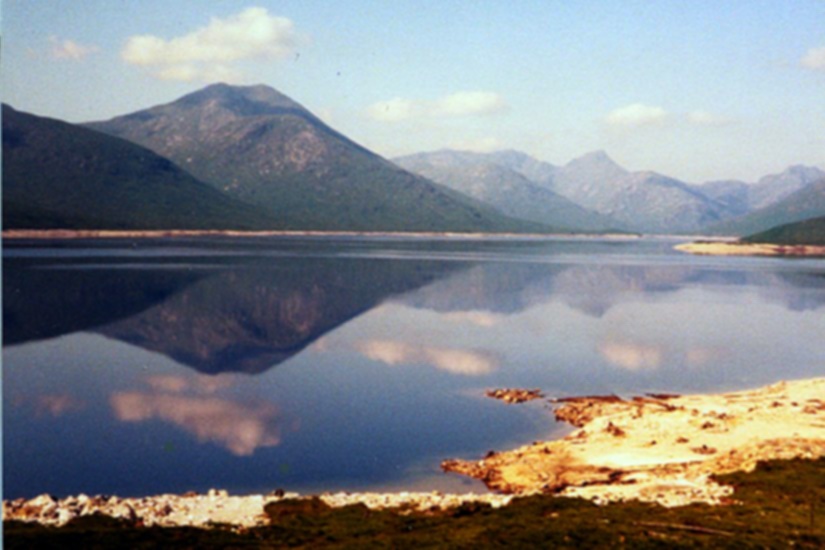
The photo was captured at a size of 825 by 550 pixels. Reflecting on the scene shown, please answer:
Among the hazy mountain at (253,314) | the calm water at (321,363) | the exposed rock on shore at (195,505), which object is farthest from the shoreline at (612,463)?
the hazy mountain at (253,314)

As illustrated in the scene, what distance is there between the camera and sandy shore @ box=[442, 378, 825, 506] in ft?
101

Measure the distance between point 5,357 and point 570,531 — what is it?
179 feet

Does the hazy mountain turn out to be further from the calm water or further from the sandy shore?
the sandy shore

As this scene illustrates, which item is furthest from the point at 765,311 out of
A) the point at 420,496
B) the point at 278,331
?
the point at 420,496

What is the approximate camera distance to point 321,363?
63969 millimetres

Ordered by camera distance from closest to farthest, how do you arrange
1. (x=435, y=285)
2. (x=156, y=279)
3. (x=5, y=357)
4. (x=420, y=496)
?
(x=420, y=496) < (x=5, y=357) < (x=156, y=279) < (x=435, y=285)

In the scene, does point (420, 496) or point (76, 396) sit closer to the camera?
point (420, 496)

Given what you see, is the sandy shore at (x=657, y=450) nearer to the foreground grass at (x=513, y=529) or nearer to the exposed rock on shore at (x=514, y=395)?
the foreground grass at (x=513, y=529)

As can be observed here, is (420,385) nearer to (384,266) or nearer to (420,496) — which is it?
(420,496)

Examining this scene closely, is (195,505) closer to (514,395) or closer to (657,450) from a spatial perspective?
(657,450)

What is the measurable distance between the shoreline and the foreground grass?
1187 mm

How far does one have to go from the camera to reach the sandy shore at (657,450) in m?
30.7

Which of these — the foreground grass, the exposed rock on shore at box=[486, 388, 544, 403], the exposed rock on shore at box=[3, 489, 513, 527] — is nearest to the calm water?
the exposed rock on shore at box=[486, 388, 544, 403]

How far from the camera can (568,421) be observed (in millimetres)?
44875
